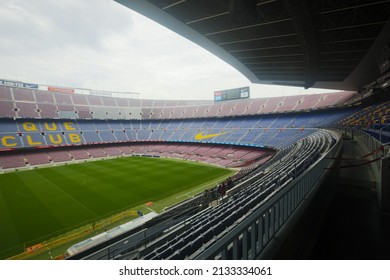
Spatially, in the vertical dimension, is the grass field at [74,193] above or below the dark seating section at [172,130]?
below

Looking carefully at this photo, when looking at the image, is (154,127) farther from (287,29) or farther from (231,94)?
(287,29)

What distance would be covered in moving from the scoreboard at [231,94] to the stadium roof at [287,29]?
1458 inches

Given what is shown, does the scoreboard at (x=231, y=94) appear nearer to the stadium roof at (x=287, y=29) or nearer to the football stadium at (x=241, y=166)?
the football stadium at (x=241, y=166)

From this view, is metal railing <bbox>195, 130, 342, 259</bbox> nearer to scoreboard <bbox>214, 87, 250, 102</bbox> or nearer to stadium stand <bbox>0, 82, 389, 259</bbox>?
stadium stand <bbox>0, 82, 389, 259</bbox>

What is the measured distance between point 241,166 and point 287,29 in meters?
25.4

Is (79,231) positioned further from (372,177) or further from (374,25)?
(374,25)

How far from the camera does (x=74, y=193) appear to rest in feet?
69.7

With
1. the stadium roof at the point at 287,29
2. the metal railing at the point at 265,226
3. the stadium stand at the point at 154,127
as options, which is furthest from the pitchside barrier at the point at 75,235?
the stadium stand at the point at 154,127

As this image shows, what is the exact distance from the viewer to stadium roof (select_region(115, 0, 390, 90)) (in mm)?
7466

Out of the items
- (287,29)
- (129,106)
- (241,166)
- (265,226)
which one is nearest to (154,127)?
(129,106)

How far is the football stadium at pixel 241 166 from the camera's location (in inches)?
179

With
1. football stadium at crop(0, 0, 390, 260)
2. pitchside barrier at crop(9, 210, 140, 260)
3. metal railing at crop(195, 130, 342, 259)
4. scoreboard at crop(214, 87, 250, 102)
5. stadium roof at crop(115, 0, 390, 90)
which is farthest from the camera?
scoreboard at crop(214, 87, 250, 102)

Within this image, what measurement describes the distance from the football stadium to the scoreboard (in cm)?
491

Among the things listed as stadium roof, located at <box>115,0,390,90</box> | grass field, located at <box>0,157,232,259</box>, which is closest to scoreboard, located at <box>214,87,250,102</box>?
grass field, located at <box>0,157,232,259</box>
